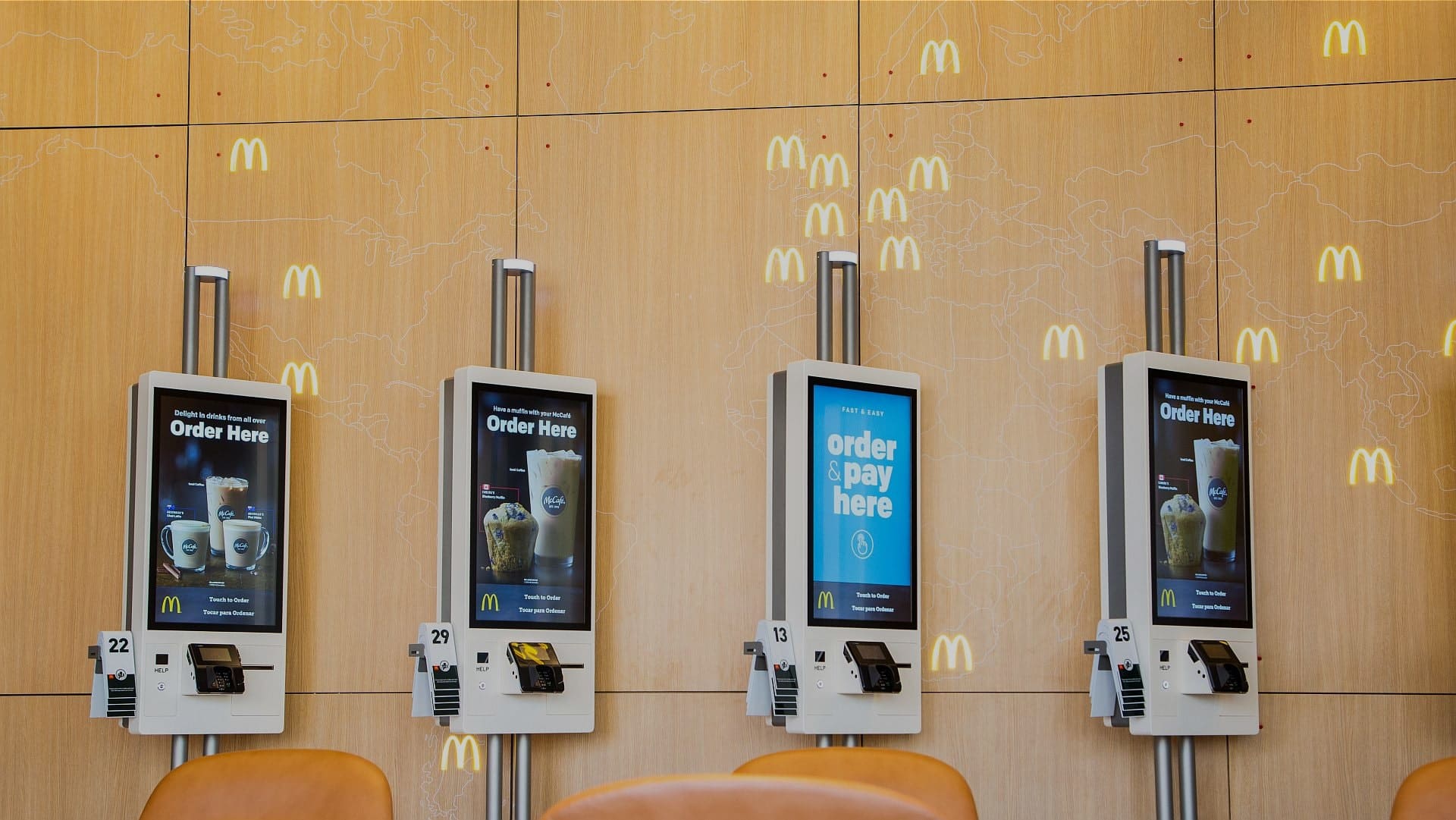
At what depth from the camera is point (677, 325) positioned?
4.62 metres

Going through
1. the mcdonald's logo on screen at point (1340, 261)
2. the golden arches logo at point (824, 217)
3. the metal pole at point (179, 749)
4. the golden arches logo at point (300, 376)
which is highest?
the golden arches logo at point (824, 217)

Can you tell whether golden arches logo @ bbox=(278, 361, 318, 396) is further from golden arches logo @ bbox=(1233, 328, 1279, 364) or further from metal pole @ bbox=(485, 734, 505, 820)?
golden arches logo @ bbox=(1233, 328, 1279, 364)

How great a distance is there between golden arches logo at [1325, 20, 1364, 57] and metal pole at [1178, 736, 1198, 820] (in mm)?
2347

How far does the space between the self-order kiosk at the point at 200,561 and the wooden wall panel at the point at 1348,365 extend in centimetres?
314

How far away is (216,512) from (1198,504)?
119 inches

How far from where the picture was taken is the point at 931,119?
4672 millimetres

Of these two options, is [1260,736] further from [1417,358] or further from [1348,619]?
[1417,358]

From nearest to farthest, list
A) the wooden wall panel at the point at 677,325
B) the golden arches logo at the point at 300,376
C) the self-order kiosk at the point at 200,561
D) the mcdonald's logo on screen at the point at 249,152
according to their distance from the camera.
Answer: the self-order kiosk at the point at 200,561
the wooden wall panel at the point at 677,325
the golden arches logo at the point at 300,376
the mcdonald's logo on screen at the point at 249,152

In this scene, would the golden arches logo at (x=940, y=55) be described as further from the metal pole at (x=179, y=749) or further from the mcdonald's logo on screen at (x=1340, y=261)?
the metal pole at (x=179, y=749)

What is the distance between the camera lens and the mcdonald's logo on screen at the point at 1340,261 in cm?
454

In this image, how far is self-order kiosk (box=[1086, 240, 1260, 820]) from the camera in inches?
163

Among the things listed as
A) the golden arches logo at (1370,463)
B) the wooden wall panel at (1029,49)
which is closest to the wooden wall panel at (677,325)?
the wooden wall panel at (1029,49)

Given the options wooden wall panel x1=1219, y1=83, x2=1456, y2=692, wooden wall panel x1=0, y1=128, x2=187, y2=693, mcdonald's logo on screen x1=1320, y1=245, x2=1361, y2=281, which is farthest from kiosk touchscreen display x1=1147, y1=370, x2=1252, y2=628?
wooden wall panel x1=0, y1=128, x2=187, y2=693

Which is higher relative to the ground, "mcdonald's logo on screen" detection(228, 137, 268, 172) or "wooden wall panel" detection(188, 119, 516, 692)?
"mcdonald's logo on screen" detection(228, 137, 268, 172)
